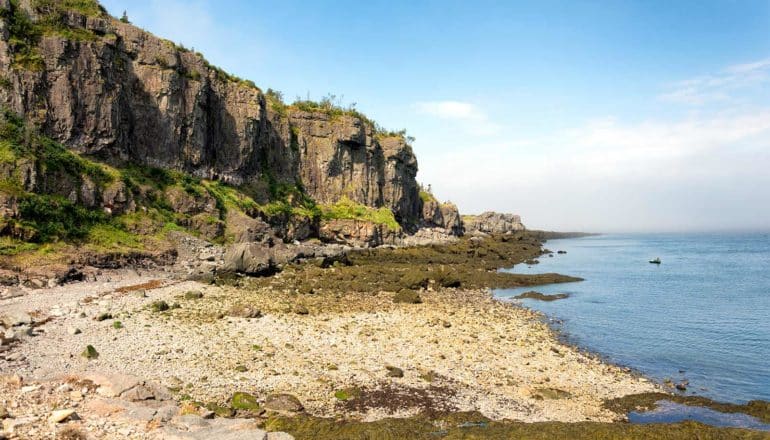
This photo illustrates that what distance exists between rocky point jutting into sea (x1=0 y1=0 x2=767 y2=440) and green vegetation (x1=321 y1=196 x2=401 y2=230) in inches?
26.2

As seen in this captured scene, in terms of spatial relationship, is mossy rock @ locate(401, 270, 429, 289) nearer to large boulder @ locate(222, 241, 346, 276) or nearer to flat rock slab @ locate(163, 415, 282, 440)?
large boulder @ locate(222, 241, 346, 276)

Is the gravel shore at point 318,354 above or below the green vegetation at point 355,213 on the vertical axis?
below

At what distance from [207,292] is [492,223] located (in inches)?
5315

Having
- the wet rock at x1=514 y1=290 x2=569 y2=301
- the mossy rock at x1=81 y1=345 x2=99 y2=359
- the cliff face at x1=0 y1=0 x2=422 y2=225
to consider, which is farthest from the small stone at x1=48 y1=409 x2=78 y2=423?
the cliff face at x1=0 y1=0 x2=422 y2=225

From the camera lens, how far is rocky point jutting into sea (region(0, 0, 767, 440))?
1282cm

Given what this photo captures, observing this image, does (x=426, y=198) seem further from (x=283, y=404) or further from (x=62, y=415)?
(x=62, y=415)

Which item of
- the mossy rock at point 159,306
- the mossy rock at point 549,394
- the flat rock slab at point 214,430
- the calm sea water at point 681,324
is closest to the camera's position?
the flat rock slab at point 214,430

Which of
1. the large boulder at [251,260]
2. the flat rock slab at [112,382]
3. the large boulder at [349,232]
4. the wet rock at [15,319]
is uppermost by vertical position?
the large boulder at [349,232]

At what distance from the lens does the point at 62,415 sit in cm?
1052

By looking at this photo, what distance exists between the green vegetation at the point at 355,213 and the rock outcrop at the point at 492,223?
2766 inches

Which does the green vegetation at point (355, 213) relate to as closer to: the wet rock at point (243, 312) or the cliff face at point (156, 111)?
Result: the cliff face at point (156, 111)

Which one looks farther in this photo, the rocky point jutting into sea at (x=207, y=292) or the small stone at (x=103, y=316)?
the small stone at (x=103, y=316)

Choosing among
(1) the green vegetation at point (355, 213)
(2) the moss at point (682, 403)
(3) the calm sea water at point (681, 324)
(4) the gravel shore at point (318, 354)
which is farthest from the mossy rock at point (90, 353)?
(1) the green vegetation at point (355, 213)

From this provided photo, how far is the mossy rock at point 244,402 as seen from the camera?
1323 cm
